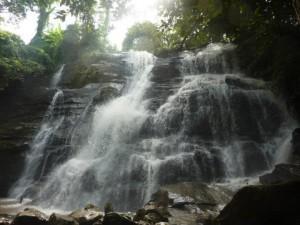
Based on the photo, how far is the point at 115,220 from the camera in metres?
6.53

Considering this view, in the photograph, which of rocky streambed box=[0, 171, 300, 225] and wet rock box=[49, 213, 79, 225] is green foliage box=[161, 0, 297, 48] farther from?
wet rock box=[49, 213, 79, 225]

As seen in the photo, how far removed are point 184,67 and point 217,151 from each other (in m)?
8.56

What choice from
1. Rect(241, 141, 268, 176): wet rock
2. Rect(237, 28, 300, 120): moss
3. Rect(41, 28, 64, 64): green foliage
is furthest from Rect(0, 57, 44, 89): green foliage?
Rect(241, 141, 268, 176): wet rock

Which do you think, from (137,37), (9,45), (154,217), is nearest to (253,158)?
(154,217)

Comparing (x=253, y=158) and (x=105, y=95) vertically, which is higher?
(x=105, y=95)

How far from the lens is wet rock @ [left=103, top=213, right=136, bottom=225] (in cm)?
648

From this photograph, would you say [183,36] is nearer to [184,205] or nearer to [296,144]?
[184,205]

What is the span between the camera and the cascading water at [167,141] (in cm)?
1159

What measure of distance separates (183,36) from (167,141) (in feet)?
26.0

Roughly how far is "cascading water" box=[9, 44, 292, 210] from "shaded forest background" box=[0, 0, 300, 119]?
1.43m

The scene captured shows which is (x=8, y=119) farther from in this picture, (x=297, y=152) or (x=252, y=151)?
(x=297, y=152)

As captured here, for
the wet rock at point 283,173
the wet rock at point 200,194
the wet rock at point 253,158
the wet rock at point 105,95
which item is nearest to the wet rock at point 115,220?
the wet rock at point 200,194

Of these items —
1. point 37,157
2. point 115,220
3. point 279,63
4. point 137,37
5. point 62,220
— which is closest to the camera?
point 115,220

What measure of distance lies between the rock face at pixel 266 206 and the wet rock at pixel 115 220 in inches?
71.9
